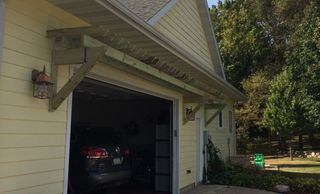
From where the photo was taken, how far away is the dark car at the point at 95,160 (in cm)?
788

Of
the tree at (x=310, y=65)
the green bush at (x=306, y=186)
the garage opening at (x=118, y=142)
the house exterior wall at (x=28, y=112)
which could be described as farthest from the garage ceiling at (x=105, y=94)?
the tree at (x=310, y=65)

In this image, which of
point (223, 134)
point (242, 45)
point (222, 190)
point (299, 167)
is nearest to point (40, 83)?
point (222, 190)

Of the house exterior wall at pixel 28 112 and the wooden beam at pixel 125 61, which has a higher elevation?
the wooden beam at pixel 125 61

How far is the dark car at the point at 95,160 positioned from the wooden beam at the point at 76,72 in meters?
2.45

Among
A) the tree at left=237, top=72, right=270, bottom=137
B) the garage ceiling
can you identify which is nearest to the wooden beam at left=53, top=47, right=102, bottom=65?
the garage ceiling

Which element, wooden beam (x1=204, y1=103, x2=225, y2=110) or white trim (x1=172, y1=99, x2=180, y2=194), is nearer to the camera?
white trim (x1=172, y1=99, x2=180, y2=194)

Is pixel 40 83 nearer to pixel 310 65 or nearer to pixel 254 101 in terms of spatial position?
pixel 310 65

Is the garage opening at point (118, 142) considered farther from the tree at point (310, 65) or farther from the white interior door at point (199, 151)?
the tree at point (310, 65)

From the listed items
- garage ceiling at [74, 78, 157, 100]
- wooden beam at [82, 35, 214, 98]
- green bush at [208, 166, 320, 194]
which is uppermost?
garage ceiling at [74, 78, 157, 100]

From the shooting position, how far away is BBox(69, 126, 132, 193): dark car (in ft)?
25.8

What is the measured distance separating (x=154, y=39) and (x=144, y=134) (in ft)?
28.4

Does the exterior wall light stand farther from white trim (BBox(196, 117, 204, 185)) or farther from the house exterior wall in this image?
white trim (BBox(196, 117, 204, 185))

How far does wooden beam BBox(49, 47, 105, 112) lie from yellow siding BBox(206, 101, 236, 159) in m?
10.2

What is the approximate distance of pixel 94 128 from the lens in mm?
8828
